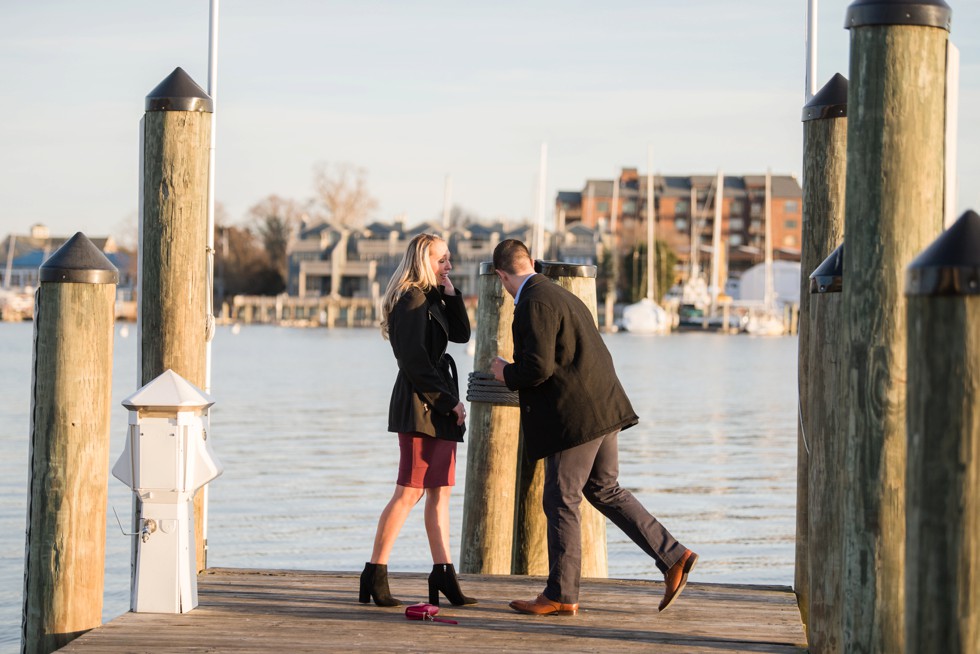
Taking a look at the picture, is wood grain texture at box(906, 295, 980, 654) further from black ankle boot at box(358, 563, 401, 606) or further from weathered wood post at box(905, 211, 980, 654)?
black ankle boot at box(358, 563, 401, 606)

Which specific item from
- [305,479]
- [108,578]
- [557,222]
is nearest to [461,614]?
[108,578]

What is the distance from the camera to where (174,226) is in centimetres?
746

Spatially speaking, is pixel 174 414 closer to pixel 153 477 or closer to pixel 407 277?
pixel 153 477

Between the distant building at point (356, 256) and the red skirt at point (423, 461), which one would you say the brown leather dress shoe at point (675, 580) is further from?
the distant building at point (356, 256)

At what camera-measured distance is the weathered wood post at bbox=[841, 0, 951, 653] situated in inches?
192

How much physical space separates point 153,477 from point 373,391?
39592mm

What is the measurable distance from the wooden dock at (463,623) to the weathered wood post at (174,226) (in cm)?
131

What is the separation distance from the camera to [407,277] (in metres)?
7.02

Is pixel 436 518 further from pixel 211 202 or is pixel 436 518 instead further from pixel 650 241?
pixel 650 241

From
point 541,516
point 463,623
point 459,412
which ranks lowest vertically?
point 463,623

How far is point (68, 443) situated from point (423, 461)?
1714 mm

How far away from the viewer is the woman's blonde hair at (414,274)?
22.9 ft

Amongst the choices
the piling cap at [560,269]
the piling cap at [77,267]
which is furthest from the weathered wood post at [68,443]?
the piling cap at [560,269]

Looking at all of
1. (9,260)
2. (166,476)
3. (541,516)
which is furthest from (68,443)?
(9,260)
